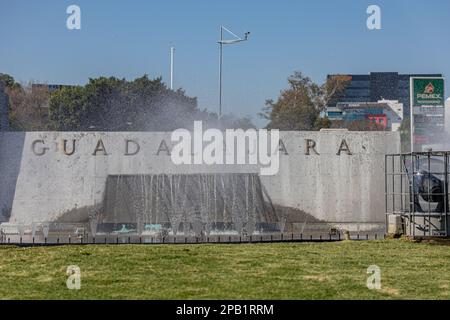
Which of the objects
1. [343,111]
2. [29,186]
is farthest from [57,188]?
[343,111]

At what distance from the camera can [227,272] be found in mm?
14898

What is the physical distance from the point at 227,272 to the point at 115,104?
162ft

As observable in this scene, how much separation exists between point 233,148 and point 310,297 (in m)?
23.6

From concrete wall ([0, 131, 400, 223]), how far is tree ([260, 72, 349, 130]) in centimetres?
2424

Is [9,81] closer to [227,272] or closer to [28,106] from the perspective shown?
[28,106]

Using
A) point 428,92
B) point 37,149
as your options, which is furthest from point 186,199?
point 428,92

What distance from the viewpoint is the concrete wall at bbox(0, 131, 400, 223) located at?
115 ft

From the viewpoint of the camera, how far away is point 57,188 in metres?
35.2

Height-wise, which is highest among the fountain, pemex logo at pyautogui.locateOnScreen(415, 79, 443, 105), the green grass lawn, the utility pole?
pemex logo at pyautogui.locateOnScreen(415, 79, 443, 105)

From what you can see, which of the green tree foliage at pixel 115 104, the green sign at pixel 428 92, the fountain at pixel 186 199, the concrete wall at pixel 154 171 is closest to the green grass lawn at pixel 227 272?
the fountain at pixel 186 199

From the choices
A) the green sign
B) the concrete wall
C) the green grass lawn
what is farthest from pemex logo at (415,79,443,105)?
the green grass lawn

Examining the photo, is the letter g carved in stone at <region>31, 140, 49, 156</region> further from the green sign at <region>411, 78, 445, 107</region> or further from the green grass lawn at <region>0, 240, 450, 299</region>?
the green sign at <region>411, 78, 445, 107</region>

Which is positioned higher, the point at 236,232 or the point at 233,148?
the point at 233,148
